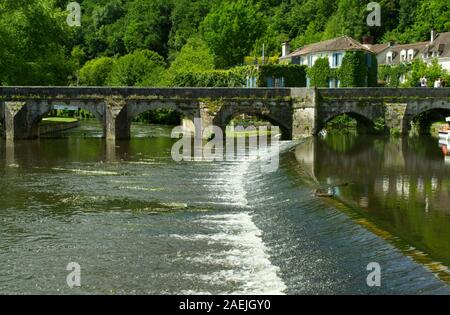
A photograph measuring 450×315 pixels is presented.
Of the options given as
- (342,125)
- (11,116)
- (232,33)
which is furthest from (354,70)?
(11,116)

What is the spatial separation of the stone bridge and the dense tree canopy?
7196mm

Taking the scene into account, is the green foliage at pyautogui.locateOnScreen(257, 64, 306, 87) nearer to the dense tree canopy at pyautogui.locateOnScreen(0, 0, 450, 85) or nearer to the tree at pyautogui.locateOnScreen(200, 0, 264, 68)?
the dense tree canopy at pyautogui.locateOnScreen(0, 0, 450, 85)

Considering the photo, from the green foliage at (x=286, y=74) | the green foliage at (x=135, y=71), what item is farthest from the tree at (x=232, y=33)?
the green foliage at (x=286, y=74)

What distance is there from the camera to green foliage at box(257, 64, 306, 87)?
65.2 meters

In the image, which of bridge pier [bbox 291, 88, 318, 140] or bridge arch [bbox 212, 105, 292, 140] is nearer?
bridge pier [bbox 291, 88, 318, 140]

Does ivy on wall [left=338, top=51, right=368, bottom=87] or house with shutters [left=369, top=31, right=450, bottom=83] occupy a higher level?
house with shutters [left=369, top=31, right=450, bottom=83]

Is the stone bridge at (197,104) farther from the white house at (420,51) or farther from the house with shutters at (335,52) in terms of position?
the white house at (420,51)

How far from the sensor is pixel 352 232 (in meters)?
16.3

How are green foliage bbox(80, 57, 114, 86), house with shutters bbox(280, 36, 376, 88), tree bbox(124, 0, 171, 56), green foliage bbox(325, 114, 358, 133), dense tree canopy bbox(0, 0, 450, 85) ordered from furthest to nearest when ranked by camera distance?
tree bbox(124, 0, 171, 56), green foliage bbox(80, 57, 114, 86), house with shutters bbox(280, 36, 376, 88), green foliage bbox(325, 114, 358, 133), dense tree canopy bbox(0, 0, 450, 85)

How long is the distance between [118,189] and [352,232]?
13.1 meters

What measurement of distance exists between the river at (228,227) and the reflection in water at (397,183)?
70 mm

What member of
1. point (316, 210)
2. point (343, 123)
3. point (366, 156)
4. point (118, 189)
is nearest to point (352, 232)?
point (316, 210)

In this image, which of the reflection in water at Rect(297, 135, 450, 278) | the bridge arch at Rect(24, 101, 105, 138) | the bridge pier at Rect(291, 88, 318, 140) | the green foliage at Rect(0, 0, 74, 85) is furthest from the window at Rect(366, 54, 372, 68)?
the bridge arch at Rect(24, 101, 105, 138)
